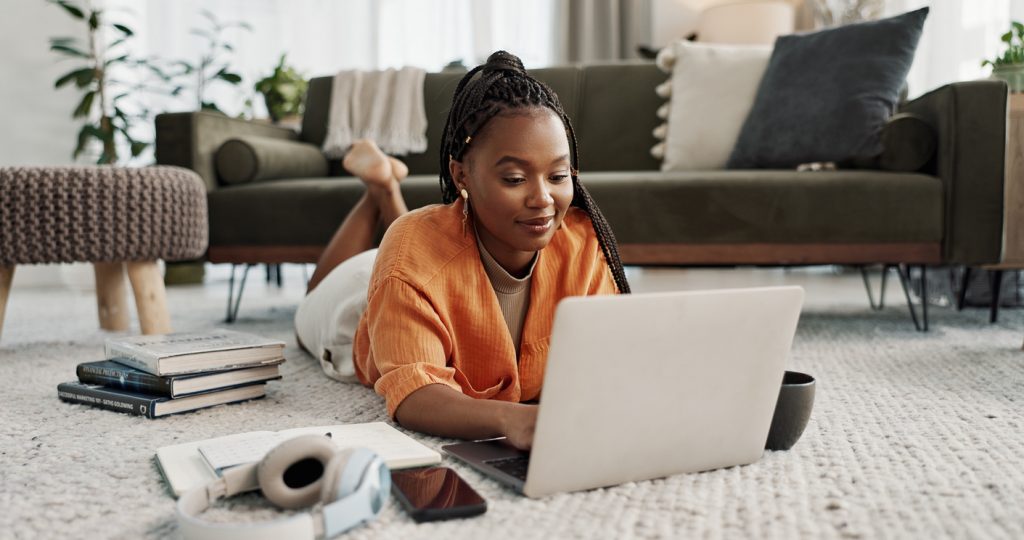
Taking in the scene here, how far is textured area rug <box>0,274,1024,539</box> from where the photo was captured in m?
0.71

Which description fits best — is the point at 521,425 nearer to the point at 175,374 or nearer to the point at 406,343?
the point at 406,343

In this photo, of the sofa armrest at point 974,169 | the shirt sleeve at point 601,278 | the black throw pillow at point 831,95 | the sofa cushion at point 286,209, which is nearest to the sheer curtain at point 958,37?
the black throw pillow at point 831,95

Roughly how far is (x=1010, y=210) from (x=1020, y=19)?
1.43 m

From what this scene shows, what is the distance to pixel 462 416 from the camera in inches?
36.6

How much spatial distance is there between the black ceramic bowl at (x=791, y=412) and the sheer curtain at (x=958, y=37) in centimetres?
275

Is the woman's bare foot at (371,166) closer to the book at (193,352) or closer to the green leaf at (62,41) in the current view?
the book at (193,352)

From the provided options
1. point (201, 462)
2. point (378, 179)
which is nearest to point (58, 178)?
point (378, 179)

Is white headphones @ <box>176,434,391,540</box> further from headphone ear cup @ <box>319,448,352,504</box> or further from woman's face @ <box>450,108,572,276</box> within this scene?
woman's face @ <box>450,108,572,276</box>

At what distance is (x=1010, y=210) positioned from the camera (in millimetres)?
1971

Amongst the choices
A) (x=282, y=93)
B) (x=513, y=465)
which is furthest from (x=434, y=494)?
(x=282, y=93)

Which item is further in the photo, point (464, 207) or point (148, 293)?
point (148, 293)

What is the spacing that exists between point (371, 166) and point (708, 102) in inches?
47.5

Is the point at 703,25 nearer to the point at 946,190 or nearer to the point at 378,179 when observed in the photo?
the point at 946,190

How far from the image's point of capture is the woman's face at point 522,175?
97 centimetres
